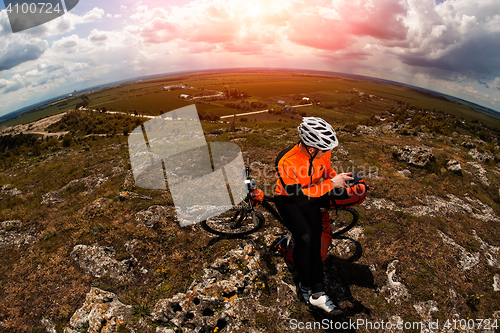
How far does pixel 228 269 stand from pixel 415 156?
15.6 meters

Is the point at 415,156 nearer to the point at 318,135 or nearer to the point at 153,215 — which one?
the point at 318,135

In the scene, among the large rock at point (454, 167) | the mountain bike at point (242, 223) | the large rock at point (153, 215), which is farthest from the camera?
the large rock at point (454, 167)

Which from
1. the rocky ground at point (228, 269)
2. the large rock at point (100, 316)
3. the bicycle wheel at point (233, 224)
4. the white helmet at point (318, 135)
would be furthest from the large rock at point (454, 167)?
the large rock at point (100, 316)

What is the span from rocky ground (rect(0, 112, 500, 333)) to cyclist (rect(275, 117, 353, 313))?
99 cm

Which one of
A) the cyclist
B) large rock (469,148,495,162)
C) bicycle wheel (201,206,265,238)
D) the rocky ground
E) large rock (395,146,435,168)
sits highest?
the cyclist

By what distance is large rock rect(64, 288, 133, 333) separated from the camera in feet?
16.8

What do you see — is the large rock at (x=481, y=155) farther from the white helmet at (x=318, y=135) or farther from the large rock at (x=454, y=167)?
the white helmet at (x=318, y=135)

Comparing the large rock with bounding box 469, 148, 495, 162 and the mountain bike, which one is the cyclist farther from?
the large rock with bounding box 469, 148, 495, 162

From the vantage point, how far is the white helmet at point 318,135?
17.4ft

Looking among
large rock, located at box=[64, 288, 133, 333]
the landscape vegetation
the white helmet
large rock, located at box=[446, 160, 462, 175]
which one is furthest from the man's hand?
large rock, located at box=[446, 160, 462, 175]

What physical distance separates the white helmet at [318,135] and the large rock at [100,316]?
258 inches

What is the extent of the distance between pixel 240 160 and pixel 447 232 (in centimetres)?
1276

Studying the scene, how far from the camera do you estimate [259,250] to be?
7.36 metres

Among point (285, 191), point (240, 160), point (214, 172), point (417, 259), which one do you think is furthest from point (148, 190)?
point (417, 259)
